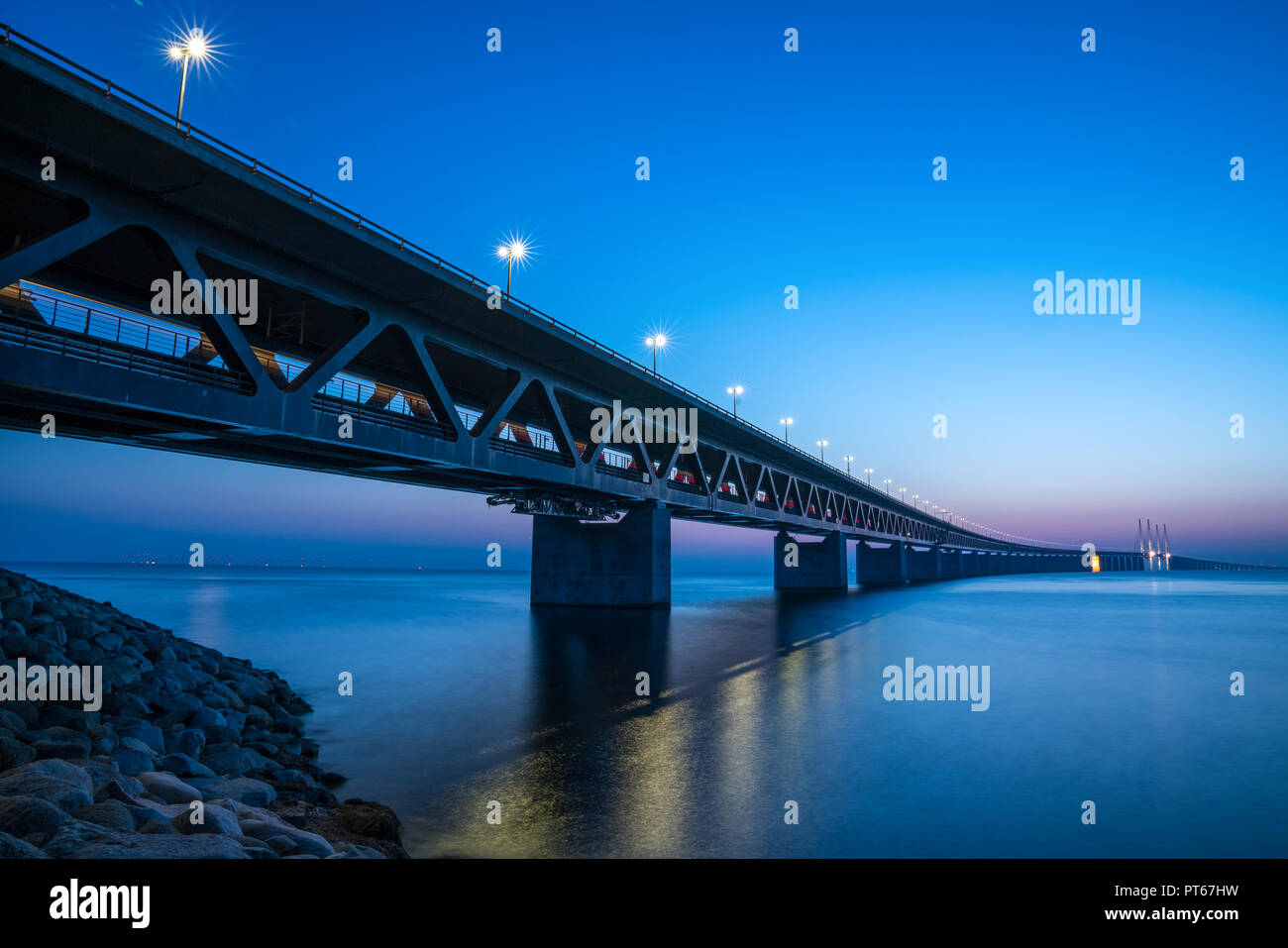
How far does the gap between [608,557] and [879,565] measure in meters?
73.7

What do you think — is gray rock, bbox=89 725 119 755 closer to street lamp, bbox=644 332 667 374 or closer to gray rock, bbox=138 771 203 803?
gray rock, bbox=138 771 203 803

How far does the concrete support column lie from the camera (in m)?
103

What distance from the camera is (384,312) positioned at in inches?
830


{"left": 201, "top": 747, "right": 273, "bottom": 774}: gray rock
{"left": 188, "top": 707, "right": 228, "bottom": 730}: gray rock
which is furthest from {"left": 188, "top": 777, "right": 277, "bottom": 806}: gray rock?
{"left": 188, "top": 707, "right": 228, "bottom": 730}: gray rock

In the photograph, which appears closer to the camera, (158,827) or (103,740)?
(158,827)

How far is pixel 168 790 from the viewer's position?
7082mm

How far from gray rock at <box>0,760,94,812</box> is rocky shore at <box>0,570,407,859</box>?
15 millimetres

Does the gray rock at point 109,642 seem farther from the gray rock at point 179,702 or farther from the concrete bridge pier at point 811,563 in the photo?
the concrete bridge pier at point 811,563

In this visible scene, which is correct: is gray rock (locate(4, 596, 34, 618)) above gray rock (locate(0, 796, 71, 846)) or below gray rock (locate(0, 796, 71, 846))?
above

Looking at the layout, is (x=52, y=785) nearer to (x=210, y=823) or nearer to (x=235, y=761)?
(x=210, y=823)

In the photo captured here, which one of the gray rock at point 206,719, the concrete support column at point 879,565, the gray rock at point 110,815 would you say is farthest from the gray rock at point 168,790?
the concrete support column at point 879,565

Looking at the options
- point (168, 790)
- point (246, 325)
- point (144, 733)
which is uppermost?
point (246, 325)

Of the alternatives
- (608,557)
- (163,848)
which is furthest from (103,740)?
(608,557)
